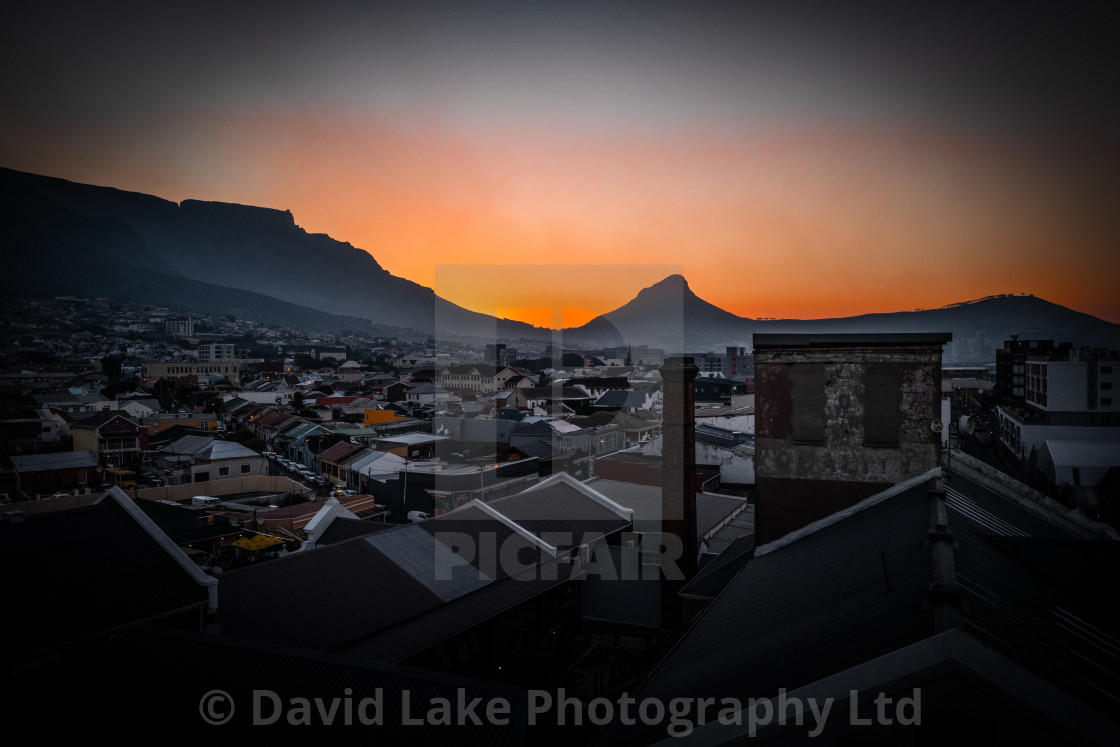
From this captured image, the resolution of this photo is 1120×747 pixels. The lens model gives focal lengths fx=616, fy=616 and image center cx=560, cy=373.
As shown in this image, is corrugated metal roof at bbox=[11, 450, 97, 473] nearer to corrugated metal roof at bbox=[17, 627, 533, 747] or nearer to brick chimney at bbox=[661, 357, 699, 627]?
corrugated metal roof at bbox=[17, 627, 533, 747]

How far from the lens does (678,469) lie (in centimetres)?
1331

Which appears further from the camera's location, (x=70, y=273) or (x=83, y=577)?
(x=70, y=273)

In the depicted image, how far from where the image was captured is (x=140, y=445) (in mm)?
41906

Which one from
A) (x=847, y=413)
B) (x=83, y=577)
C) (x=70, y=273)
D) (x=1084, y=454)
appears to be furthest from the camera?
(x=70, y=273)

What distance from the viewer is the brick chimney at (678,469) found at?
13453 millimetres

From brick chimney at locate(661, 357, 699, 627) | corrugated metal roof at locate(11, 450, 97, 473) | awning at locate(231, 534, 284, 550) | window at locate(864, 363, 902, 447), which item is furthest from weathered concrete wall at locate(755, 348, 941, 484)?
corrugated metal roof at locate(11, 450, 97, 473)

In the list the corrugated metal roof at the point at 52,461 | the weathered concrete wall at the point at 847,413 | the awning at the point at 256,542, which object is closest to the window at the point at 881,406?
the weathered concrete wall at the point at 847,413

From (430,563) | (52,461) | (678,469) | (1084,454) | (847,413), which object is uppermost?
(847,413)

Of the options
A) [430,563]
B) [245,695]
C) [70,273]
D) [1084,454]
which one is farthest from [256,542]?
[70,273]

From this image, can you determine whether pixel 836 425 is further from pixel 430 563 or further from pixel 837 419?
pixel 430 563

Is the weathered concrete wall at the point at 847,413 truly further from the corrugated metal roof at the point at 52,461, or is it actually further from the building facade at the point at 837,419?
the corrugated metal roof at the point at 52,461

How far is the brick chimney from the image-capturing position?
13.5 meters

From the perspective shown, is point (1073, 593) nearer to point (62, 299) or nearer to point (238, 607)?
point (238, 607)

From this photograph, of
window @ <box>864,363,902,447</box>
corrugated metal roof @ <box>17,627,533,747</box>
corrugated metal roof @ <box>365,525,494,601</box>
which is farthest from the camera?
corrugated metal roof @ <box>365,525,494,601</box>
